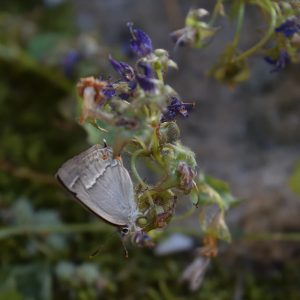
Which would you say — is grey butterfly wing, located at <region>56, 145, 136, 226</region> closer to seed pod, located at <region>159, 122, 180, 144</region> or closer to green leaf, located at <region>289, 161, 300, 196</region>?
seed pod, located at <region>159, 122, 180, 144</region>

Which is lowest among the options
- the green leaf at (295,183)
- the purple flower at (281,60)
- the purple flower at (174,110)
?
the green leaf at (295,183)

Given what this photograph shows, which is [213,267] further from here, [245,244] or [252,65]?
[252,65]

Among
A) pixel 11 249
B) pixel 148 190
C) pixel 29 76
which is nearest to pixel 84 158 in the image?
pixel 148 190

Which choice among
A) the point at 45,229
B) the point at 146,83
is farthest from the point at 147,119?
A: the point at 45,229

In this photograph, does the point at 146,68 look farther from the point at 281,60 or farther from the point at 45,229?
the point at 45,229

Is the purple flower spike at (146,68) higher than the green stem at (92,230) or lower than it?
higher

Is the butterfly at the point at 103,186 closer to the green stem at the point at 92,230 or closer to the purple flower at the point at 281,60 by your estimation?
the purple flower at the point at 281,60

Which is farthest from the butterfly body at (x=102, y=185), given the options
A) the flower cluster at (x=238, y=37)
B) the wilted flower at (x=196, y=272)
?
the wilted flower at (x=196, y=272)
